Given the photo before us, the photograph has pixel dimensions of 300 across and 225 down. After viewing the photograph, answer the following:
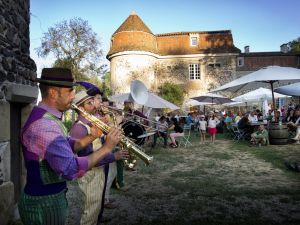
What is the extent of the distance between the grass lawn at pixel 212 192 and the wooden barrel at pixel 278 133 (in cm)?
243

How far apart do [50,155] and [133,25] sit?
34.3 metres

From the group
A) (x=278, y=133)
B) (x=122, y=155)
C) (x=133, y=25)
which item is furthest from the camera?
(x=133, y=25)

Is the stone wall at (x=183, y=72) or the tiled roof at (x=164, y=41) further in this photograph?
the stone wall at (x=183, y=72)

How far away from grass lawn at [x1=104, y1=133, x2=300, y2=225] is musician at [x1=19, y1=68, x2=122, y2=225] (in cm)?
260

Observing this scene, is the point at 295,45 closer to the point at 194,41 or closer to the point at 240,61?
the point at 240,61

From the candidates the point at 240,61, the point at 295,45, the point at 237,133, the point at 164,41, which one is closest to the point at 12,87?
the point at 237,133

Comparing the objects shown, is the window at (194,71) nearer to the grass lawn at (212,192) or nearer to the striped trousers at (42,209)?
Answer: the grass lawn at (212,192)

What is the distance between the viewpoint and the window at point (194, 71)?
35.1 m

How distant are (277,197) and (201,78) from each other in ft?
99.3

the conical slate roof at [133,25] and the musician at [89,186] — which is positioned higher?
the conical slate roof at [133,25]

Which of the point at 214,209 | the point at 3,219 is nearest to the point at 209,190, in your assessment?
the point at 214,209

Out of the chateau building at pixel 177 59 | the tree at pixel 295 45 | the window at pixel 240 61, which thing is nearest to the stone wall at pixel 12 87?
the chateau building at pixel 177 59

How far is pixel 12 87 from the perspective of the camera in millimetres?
4504

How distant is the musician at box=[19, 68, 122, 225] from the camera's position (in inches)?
77.3
